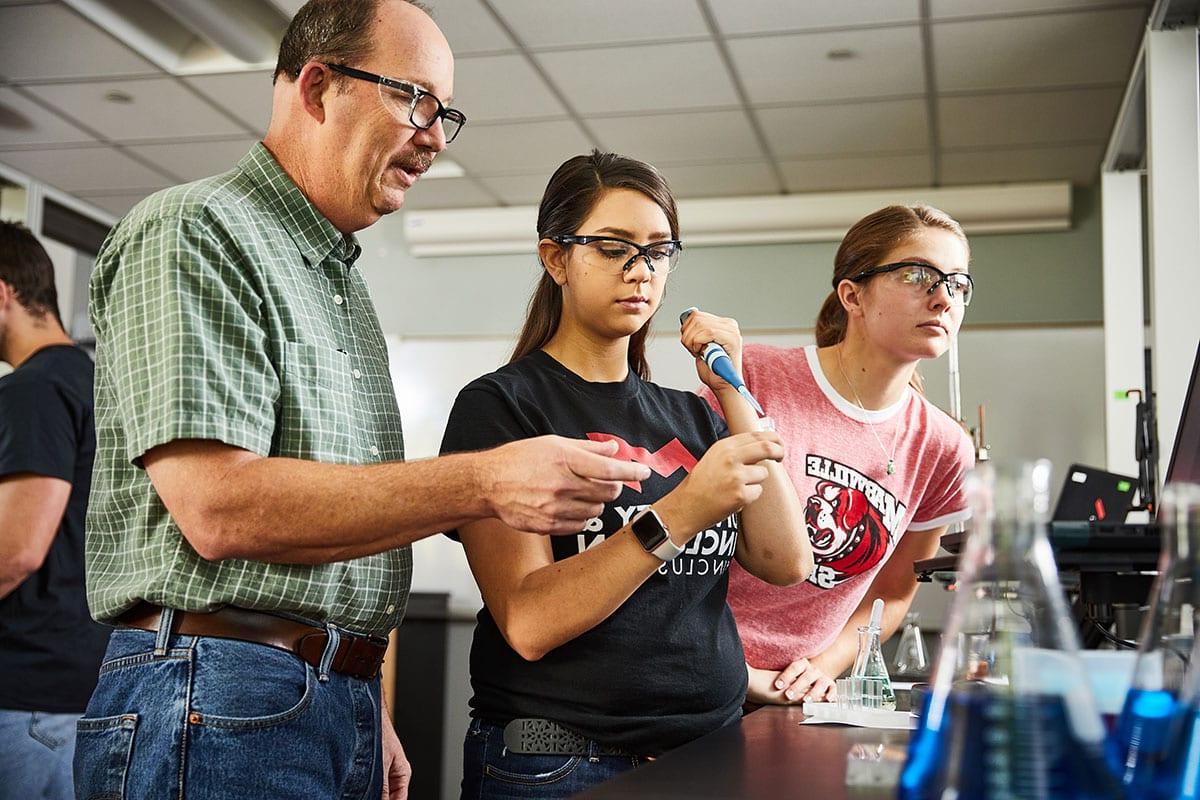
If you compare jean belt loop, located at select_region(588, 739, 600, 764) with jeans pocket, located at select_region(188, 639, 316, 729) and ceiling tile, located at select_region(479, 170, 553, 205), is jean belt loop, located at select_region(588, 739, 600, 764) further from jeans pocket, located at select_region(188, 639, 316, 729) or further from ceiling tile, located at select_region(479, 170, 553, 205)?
ceiling tile, located at select_region(479, 170, 553, 205)

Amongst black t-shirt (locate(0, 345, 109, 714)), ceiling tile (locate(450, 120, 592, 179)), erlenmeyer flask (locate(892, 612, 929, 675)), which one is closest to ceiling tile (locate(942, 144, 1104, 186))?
ceiling tile (locate(450, 120, 592, 179))

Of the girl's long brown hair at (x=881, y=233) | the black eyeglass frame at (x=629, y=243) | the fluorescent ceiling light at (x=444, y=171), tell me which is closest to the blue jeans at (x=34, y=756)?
the black eyeglass frame at (x=629, y=243)

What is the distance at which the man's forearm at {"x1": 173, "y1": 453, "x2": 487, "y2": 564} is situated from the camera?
1.13m

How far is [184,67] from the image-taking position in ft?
14.6

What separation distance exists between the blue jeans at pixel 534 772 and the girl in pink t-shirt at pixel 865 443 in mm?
515

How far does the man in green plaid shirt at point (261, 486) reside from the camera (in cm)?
113

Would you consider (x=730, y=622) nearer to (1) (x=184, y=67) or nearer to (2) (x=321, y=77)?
(2) (x=321, y=77)

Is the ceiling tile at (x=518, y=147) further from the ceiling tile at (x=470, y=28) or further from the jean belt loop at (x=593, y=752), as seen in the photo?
the jean belt loop at (x=593, y=752)

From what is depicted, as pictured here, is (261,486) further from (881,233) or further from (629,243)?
(881,233)

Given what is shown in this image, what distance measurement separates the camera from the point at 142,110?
480cm

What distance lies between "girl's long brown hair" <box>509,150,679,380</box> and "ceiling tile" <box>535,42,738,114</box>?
2.70 m

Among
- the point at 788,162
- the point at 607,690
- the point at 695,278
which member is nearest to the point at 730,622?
the point at 607,690

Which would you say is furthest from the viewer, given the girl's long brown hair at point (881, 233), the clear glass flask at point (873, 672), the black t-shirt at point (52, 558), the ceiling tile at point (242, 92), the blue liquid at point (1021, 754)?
the ceiling tile at point (242, 92)

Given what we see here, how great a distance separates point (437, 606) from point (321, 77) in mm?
4619
